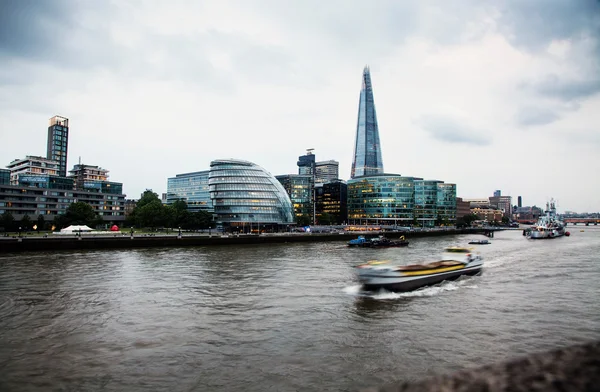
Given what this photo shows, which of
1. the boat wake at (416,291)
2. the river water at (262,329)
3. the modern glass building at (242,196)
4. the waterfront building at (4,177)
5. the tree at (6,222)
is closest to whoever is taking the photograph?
the river water at (262,329)

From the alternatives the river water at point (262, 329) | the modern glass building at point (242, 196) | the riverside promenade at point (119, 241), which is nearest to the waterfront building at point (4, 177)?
A: the modern glass building at point (242, 196)

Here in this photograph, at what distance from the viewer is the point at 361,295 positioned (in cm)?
3231

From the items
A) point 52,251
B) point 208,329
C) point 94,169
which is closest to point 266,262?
point 208,329

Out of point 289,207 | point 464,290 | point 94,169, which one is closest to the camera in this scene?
point 464,290

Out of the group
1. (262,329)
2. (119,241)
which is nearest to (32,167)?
(119,241)

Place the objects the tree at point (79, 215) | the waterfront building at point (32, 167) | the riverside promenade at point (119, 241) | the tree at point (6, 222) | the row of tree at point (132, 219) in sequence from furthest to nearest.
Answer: the waterfront building at point (32, 167) → the tree at point (79, 215) → the row of tree at point (132, 219) → the tree at point (6, 222) → the riverside promenade at point (119, 241)

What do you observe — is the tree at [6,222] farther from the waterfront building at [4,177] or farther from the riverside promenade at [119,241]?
the waterfront building at [4,177]

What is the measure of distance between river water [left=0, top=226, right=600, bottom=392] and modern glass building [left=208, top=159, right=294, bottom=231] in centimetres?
10386

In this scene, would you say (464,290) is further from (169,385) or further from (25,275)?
(25,275)

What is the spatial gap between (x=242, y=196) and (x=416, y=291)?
378 ft

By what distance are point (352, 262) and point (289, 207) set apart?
101m

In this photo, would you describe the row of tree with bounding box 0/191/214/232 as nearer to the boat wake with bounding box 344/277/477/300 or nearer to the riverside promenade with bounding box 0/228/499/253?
the riverside promenade with bounding box 0/228/499/253

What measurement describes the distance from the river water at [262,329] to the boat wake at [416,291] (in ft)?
0.56

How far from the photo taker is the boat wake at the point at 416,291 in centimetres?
3238
